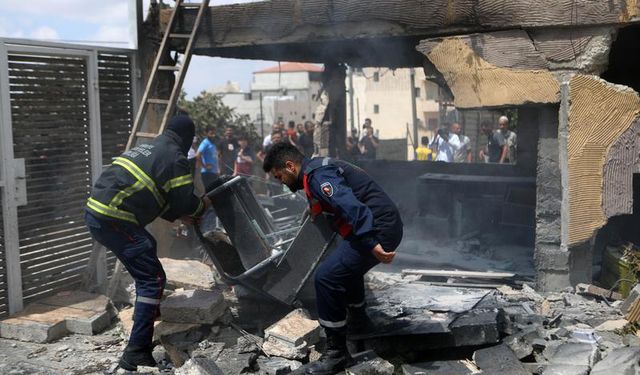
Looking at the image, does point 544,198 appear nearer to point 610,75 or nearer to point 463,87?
point 463,87

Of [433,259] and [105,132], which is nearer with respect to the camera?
[105,132]

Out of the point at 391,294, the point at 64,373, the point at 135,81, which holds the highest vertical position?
the point at 135,81

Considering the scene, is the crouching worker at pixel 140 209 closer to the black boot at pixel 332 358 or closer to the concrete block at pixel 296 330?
the concrete block at pixel 296 330

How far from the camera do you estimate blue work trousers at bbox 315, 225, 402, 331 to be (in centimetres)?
457

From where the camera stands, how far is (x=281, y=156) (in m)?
4.66

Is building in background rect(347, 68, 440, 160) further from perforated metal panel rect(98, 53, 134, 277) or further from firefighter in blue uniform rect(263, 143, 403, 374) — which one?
firefighter in blue uniform rect(263, 143, 403, 374)

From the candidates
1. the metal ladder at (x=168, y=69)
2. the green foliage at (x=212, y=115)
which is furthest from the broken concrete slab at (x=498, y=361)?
the green foliage at (x=212, y=115)

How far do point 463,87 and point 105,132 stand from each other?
396cm

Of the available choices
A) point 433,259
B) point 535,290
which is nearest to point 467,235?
point 433,259

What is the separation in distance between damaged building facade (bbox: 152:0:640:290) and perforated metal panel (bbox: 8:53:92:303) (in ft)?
7.72

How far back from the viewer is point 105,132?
7.16 meters

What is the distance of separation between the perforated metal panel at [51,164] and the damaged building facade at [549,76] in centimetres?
235

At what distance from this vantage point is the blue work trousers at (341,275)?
15.0 feet

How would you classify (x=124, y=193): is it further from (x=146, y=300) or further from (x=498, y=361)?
(x=498, y=361)
